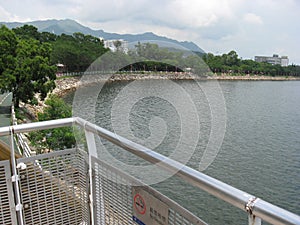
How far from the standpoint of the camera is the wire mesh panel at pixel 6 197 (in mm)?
1451

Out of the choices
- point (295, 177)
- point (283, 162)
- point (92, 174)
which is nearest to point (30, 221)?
point (92, 174)

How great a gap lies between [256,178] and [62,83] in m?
23.3

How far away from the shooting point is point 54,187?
1.60 meters

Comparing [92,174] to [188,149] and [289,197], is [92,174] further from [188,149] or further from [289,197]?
[289,197]

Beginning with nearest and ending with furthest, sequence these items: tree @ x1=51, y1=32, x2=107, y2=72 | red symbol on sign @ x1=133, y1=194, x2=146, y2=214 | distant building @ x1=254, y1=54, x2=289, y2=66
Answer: red symbol on sign @ x1=133, y1=194, x2=146, y2=214
tree @ x1=51, y1=32, x2=107, y2=72
distant building @ x1=254, y1=54, x2=289, y2=66

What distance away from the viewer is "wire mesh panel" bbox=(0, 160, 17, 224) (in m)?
1.45

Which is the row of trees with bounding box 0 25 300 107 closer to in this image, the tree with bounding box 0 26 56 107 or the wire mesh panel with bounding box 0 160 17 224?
the tree with bounding box 0 26 56 107

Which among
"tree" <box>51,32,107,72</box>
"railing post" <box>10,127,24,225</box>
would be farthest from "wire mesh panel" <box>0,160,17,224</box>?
"tree" <box>51,32,107,72</box>

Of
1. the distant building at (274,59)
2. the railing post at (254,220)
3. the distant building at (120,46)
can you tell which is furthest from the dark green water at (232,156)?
the distant building at (274,59)

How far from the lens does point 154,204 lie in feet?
3.37

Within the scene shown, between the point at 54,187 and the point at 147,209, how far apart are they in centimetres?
72

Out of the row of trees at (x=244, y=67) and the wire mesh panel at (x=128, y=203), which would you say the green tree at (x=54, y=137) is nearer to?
the wire mesh panel at (x=128, y=203)

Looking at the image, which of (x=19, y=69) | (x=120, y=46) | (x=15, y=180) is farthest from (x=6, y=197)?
(x=19, y=69)

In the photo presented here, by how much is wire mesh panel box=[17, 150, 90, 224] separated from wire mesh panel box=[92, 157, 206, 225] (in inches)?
5.2
